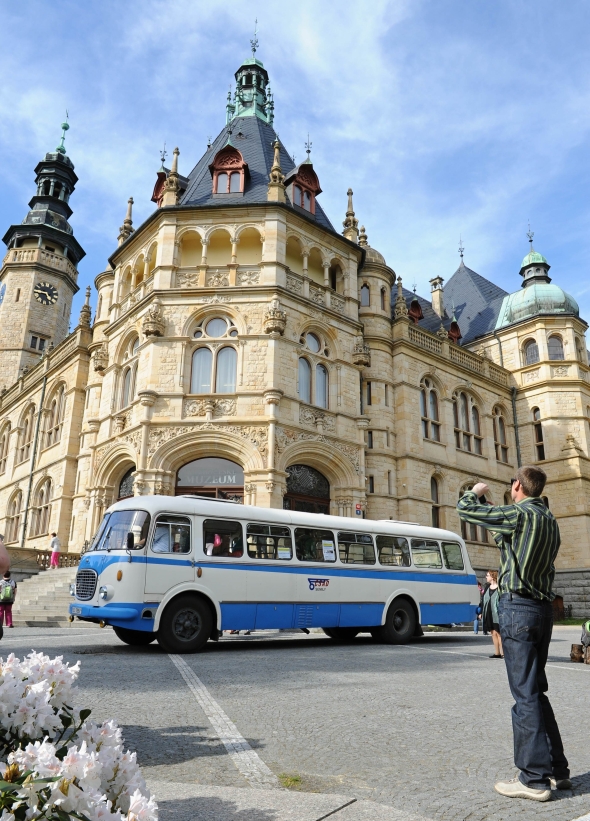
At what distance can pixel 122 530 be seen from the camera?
10.8 metres

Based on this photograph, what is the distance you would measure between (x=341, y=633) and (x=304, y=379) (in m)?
10.2

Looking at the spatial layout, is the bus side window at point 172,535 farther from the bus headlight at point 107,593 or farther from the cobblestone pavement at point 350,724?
the cobblestone pavement at point 350,724

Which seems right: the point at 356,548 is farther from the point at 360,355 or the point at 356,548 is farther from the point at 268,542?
the point at 360,355

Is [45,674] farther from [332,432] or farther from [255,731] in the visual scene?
[332,432]

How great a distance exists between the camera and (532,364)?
31.9 m

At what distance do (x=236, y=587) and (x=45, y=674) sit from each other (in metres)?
8.79

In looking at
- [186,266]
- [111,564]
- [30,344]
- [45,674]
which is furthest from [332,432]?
[30,344]

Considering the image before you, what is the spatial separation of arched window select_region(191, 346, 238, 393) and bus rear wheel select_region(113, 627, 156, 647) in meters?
10.9

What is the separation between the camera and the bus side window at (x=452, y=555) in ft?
47.1

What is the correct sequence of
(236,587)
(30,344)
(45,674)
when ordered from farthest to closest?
(30,344) < (236,587) < (45,674)

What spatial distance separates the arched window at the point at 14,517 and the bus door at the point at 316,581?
897 inches

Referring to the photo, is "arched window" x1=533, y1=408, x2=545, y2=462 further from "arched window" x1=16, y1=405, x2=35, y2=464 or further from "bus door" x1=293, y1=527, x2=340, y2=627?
"arched window" x1=16, y1=405, x2=35, y2=464

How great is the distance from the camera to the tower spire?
1061 inches

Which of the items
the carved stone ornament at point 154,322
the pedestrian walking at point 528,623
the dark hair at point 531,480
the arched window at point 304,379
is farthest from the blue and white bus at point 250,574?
the carved stone ornament at point 154,322
